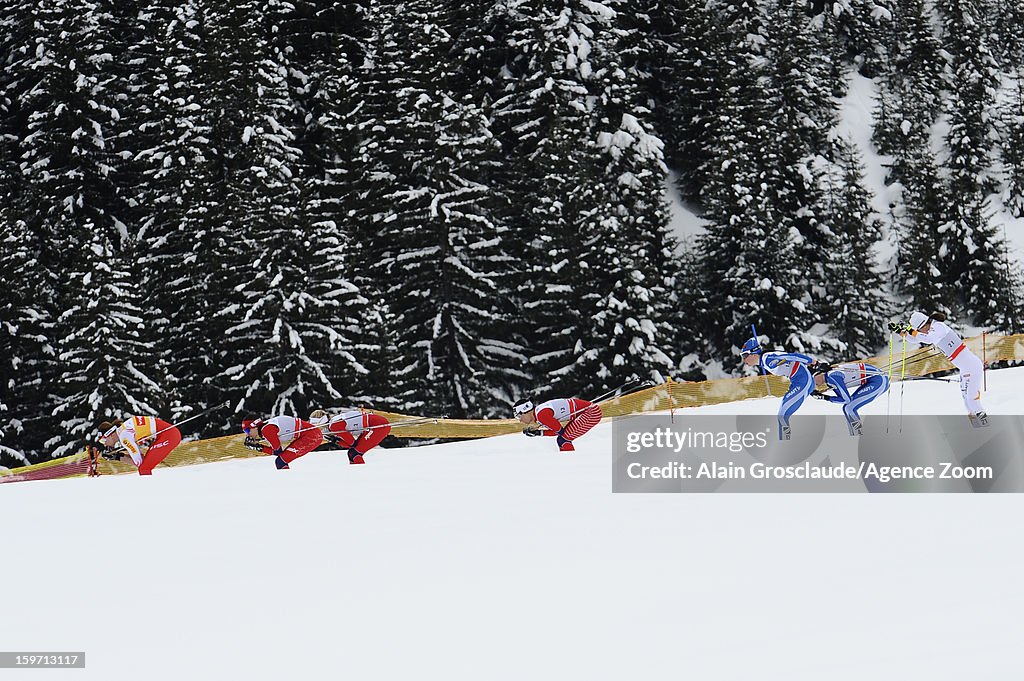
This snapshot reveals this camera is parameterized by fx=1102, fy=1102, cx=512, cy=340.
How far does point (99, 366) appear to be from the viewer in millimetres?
30422

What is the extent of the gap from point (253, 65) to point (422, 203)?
28.8 feet

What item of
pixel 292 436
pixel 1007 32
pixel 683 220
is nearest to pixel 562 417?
pixel 292 436

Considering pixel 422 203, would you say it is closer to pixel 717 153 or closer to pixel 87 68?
pixel 717 153

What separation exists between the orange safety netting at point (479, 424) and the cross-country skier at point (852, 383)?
5849 millimetres

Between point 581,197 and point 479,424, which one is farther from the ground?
point 581,197

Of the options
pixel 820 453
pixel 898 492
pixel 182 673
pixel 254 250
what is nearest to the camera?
pixel 182 673

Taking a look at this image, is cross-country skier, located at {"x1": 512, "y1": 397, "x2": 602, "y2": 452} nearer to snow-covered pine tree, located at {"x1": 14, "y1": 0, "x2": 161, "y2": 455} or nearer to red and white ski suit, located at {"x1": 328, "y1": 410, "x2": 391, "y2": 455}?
red and white ski suit, located at {"x1": 328, "y1": 410, "x2": 391, "y2": 455}

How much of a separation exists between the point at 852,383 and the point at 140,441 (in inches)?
408

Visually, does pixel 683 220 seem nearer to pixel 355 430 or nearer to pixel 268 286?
pixel 268 286

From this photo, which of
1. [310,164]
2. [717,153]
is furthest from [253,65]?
[717,153]

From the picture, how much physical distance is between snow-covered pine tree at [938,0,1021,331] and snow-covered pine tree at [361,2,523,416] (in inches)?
774

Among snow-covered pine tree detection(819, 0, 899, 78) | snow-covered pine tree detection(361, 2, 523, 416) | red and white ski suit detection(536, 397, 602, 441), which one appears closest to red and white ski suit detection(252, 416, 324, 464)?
red and white ski suit detection(536, 397, 602, 441)

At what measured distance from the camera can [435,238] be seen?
35719 mm

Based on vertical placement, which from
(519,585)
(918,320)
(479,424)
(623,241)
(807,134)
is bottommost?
(519,585)
